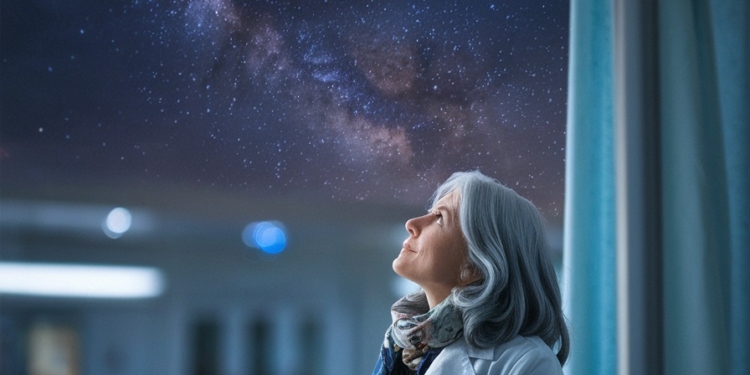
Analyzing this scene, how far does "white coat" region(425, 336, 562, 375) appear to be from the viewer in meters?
1.17

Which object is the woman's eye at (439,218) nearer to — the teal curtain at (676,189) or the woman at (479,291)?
the woman at (479,291)

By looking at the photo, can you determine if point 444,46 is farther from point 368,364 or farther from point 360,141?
point 368,364

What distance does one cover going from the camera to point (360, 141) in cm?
170

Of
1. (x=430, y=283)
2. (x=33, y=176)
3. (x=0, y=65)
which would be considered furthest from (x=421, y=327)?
(x=0, y=65)

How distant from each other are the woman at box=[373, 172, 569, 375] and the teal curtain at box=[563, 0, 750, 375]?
0.30m

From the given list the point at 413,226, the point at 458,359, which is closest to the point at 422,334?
the point at 458,359

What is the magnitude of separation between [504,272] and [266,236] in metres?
0.76

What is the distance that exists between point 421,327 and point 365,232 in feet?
2.22

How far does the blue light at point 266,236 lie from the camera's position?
1.77 m

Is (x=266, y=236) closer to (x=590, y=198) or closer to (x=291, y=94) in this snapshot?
(x=291, y=94)

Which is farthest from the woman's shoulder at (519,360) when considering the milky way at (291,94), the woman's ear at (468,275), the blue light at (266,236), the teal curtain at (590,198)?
the blue light at (266,236)

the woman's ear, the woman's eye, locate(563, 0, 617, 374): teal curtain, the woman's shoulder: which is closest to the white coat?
the woman's shoulder

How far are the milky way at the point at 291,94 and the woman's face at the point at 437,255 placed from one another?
16.8 inches

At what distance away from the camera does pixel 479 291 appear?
1240 mm
